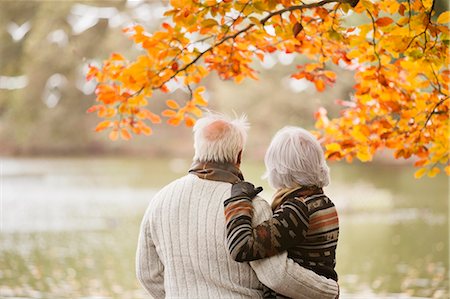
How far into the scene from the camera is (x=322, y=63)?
436cm

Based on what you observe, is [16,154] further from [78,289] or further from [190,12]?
[190,12]

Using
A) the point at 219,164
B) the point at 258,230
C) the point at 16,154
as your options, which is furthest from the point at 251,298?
the point at 16,154

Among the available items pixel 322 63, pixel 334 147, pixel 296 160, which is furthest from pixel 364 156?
pixel 296 160

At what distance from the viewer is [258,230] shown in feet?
8.65

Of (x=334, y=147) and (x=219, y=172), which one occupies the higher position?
(x=334, y=147)

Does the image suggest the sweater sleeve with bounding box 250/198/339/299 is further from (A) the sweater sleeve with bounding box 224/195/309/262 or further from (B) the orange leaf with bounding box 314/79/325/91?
(B) the orange leaf with bounding box 314/79/325/91

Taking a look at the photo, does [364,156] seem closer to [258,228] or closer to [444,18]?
[444,18]

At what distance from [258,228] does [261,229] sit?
0.01 metres

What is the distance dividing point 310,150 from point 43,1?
3061 centimetres

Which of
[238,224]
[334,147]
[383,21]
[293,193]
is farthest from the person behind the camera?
[334,147]

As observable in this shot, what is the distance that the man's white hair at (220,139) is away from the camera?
2777 millimetres

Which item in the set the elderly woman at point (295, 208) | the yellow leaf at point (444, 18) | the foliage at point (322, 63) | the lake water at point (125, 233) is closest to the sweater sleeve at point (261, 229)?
the elderly woman at point (295, 208)

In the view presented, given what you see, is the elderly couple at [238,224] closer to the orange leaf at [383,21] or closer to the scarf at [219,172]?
the scarf at [219,172]

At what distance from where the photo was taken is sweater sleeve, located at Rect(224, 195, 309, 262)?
2607 mm
